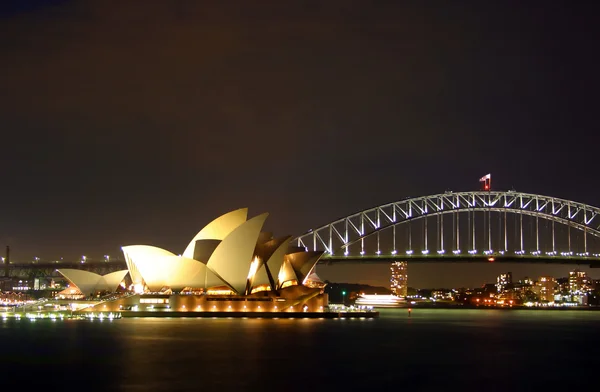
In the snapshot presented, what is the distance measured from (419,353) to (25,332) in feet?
105

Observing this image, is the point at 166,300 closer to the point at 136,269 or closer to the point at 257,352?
the point at 136,269

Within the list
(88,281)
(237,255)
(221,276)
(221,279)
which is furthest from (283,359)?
(88,281)

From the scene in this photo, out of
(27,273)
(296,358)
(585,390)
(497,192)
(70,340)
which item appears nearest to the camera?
(585,390)

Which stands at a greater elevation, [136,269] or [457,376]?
[136,269]

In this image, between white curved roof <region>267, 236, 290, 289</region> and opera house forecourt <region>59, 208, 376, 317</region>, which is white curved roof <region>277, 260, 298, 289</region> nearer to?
opera house forecourt <region>59, 208, 376, 317</region>

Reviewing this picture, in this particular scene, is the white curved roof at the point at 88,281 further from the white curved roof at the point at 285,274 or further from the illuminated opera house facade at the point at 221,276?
the white curved roof at the point at 285,274

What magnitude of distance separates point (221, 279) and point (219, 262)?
257cm

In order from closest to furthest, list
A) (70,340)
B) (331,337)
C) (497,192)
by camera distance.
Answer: (70,340), (331,337), (497,192)

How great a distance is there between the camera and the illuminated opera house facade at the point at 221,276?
278ft

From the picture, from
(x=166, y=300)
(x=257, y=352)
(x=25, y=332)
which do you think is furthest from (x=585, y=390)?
(x=166, y=300)

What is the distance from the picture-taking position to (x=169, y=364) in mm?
44125

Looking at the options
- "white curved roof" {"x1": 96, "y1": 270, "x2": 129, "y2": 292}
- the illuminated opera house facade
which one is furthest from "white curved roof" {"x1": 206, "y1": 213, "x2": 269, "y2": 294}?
"white curved roof" {"x1": 96, "y1": 270, "x2": 129, "y2": 292}

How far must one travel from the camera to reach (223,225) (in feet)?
284

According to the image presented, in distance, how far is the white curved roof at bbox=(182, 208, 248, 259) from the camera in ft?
283
